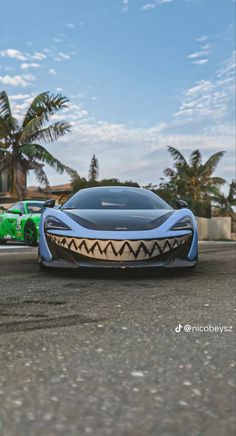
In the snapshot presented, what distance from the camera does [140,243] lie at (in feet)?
14.5

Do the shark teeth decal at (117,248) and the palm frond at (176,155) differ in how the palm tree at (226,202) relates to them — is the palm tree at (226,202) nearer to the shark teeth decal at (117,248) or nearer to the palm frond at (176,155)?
the palm frond at (176,155)

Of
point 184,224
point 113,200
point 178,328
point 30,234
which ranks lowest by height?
point 178,328

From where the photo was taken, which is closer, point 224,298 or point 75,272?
point 224,298

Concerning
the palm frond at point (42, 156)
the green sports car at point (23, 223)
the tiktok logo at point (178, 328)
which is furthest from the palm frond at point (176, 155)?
the tiktok logo at point (178, 328)

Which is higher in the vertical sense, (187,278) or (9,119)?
(9,119)

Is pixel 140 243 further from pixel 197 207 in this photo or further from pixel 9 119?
pixel 197 207

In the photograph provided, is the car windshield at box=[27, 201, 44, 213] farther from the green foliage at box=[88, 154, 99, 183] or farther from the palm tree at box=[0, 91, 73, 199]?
the green foliage at box=[88, 154, 99, 183]

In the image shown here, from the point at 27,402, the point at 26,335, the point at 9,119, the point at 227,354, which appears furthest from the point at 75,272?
the point at 9,119

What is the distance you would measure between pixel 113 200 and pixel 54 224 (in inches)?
48.6

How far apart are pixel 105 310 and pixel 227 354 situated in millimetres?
1127

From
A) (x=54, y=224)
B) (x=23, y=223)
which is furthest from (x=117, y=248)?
(x=23, y=223)

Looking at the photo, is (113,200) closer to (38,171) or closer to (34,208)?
(34,208)

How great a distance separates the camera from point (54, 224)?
4.73 meters

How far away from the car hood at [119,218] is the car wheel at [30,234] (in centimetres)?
571
